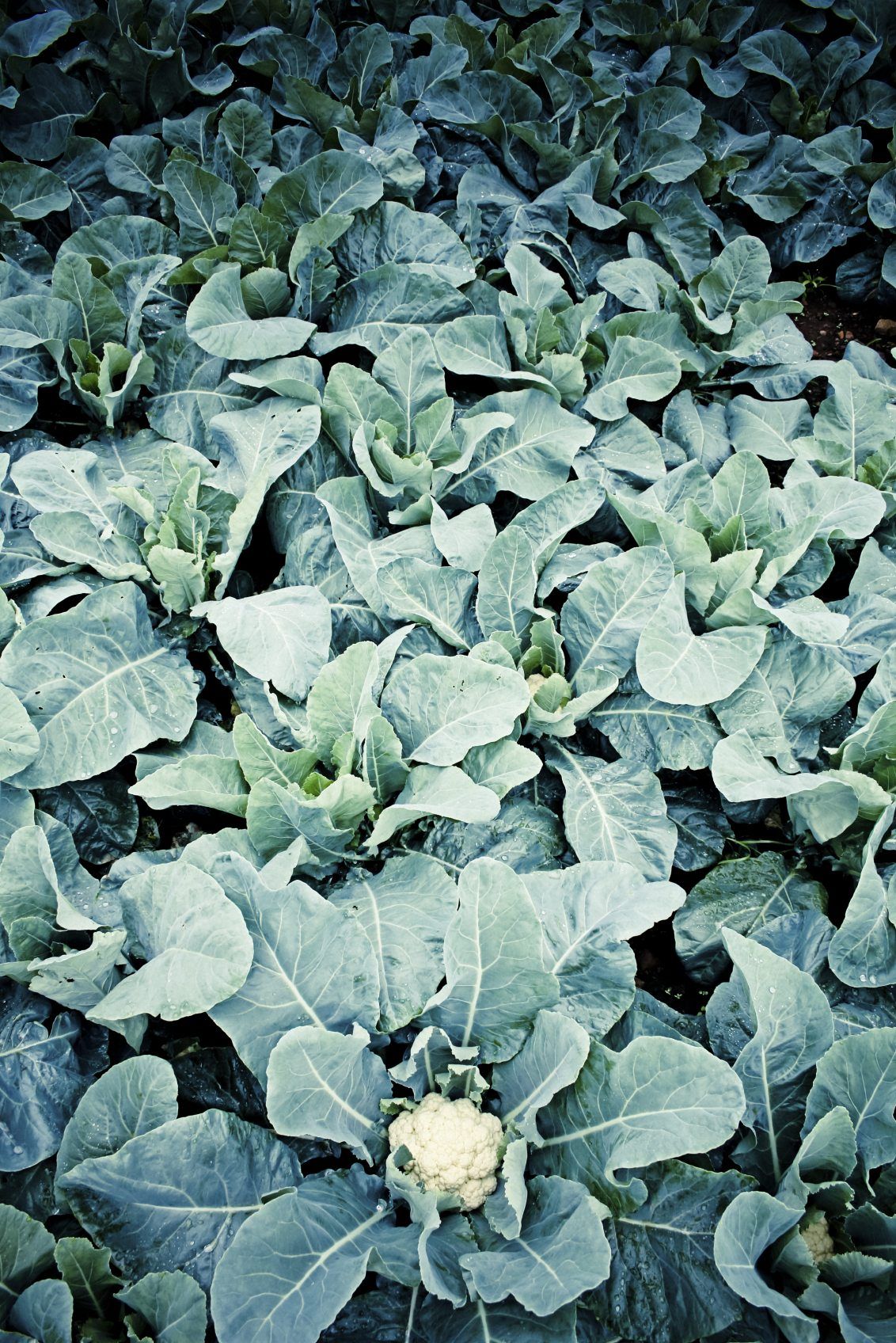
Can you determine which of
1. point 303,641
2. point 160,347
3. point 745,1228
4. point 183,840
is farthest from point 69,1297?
point 160,347

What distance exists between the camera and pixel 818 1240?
1.65 meters

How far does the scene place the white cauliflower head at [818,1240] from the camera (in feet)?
5.39

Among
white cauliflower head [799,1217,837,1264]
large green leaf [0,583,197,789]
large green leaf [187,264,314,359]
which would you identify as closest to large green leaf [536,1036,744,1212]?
white cauliflower head [799,1217,837,1264]

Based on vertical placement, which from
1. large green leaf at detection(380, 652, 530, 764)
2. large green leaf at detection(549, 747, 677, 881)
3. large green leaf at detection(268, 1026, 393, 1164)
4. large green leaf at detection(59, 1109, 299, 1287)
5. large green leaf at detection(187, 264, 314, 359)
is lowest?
large green leaf at detection(59, 1109, 299, 1287)

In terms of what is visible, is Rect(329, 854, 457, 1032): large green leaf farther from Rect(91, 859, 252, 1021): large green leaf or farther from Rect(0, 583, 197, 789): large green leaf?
Rect(0, 583, 197, 789): large green leaf

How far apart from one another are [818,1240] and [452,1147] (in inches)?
25.8

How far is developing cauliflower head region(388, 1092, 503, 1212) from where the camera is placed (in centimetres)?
162

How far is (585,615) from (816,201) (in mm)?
2326

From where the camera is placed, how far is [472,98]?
3.38 meters

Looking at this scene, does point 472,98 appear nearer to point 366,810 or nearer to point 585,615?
point 585,615

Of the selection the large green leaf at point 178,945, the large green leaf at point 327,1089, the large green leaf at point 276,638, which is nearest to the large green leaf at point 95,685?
the large green leaf at point 276,638

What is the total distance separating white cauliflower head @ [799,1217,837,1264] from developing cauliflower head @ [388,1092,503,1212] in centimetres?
54

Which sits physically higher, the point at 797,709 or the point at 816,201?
the point at 816,201

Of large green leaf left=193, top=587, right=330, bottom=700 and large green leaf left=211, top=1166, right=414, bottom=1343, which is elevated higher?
large green leaf left=193, top=587, right=330, bottom=700
